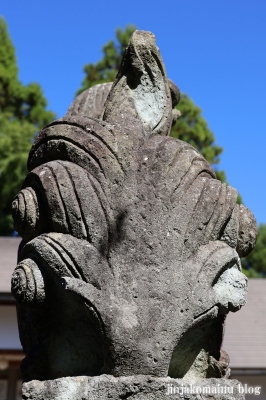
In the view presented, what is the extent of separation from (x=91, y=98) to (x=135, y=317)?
1.82 metres

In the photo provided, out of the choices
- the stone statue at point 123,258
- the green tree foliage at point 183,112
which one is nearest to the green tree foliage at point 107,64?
the green tree foliage at point 183,112

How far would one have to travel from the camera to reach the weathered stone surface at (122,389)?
6.71ft

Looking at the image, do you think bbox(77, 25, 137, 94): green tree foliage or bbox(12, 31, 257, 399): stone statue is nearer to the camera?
bbox(12, 31, 257, 399): stone statue

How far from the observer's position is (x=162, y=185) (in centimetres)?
234

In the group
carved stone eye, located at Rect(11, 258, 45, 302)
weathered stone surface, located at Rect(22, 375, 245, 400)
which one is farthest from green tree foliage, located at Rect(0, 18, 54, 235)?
weathered stone surface, located at Rect(22, 375, 245, 400)

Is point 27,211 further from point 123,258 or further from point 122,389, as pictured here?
point 122,389

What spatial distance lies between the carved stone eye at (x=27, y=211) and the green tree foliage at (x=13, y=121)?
997 centimetres

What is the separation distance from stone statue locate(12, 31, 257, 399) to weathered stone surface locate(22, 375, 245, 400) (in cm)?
1

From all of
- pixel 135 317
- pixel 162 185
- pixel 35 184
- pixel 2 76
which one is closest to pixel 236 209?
pixel 162 185

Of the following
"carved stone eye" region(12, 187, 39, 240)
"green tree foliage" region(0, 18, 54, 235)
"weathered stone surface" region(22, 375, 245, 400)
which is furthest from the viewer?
"green tree foliage" region(0, 18, 54, 235)

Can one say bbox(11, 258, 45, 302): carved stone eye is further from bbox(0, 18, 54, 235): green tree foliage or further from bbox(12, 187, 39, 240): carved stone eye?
bbox(0, 18, 54, 235): green tree foliage

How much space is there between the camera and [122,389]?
204 cm

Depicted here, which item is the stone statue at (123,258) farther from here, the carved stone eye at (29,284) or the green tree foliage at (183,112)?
the green tree foliage at (183,112)

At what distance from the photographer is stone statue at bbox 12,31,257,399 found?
2131 millimetres
